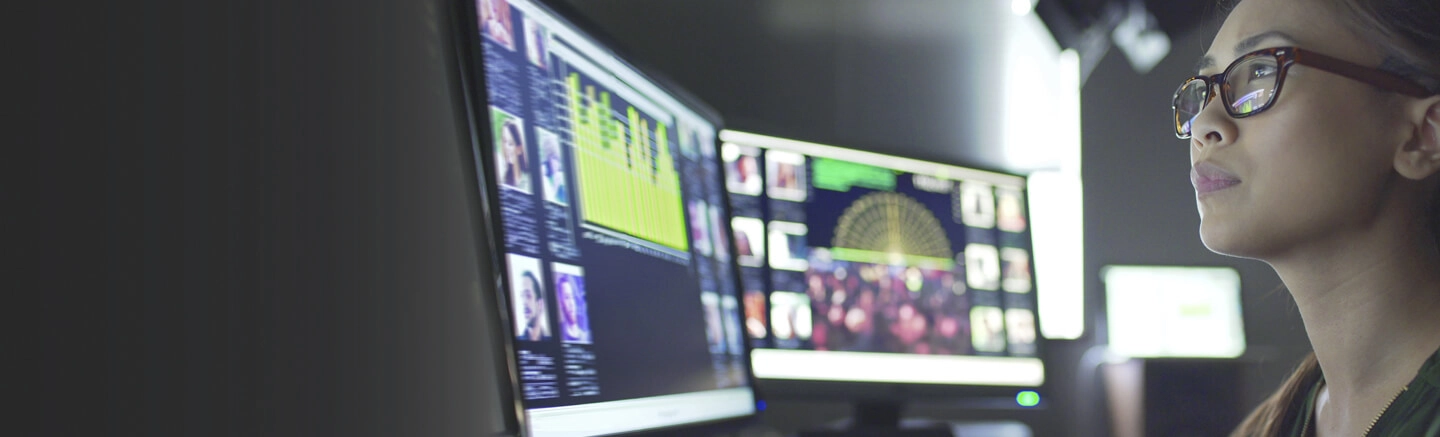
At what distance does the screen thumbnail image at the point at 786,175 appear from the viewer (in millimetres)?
1521

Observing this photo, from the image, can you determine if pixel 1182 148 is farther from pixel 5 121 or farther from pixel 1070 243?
pixel 5 121

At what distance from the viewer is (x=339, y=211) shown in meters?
0.56

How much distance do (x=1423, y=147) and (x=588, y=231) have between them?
0.65 metres

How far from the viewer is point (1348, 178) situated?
2.64 ft

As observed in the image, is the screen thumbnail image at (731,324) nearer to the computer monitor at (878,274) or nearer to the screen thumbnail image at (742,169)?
the computer monitor at (878,274)

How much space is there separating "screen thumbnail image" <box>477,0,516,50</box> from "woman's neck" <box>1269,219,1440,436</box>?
64cm

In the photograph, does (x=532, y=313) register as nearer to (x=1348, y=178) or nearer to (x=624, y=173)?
(x=624, y=173)

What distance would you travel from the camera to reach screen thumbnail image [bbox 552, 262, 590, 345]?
0.71m

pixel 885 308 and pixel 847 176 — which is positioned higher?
pixel 847 176

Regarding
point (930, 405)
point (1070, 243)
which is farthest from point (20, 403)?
point (1070, 243)

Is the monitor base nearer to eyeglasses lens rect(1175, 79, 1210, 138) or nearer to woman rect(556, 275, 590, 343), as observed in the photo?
eyeglasses lens rect(1175, 79, 1210, 138)

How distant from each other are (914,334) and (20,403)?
1.37 metres

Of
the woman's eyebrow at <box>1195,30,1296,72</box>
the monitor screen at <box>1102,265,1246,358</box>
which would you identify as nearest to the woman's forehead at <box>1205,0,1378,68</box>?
the woman's eyebrow at <box>1195,30,1296,72</box>

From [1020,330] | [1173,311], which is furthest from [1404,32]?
[1173,311]
